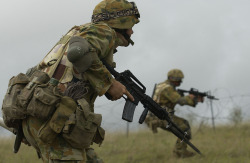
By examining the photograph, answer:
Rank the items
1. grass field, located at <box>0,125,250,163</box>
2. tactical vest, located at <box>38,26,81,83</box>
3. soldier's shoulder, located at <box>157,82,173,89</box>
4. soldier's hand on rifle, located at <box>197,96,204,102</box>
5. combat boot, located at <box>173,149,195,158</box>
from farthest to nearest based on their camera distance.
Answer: soldier's hand on rifle, located at <box>197,96,204,102</box>
soldier's shoulder, located at <box>157,82,173,89</box>
combat boot, located at <box>173,149,195,158</box>
grass field, located at <box>0,125,250,163</box>
tactical vest, located at <box>38,26,81,83</box>

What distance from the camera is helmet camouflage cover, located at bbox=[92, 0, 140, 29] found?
3.77 metres

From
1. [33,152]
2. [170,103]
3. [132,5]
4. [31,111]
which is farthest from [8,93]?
[170,103]

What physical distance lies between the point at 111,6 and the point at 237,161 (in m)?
4.44

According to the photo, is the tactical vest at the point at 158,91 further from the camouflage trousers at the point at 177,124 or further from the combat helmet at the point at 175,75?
the camouflage trousers at the point at 177,124

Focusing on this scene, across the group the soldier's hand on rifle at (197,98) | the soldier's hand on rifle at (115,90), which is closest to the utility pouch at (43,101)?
the soldier's hand on rifle at (115,90)

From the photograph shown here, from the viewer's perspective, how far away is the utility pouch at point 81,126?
3.30 metres

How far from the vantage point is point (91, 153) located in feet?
12.8

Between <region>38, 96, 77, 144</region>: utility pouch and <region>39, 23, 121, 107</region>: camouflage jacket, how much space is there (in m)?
0.19

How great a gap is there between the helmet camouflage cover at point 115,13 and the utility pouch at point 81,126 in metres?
0.85

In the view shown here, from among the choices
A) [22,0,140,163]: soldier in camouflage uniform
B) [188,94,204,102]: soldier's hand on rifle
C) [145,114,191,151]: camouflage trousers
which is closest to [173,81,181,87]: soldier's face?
[188,94,204,102]: soldier's hand on rifle

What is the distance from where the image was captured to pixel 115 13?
3.79 m

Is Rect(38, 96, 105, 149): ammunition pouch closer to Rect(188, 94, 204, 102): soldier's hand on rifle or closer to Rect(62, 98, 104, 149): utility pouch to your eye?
Rect(62, 98, 104, 149): utility pouch

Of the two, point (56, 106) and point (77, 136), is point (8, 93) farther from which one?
point (77, 136)

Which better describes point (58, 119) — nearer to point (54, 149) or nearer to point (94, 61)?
point (54, 149)
